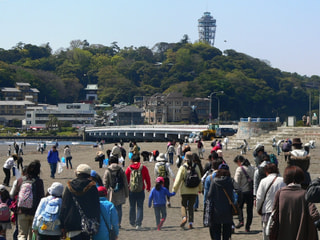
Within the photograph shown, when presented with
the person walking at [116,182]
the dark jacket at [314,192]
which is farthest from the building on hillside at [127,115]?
the dark jacket at [314,192]

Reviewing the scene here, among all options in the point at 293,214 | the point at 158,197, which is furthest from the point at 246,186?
the point at 293,214

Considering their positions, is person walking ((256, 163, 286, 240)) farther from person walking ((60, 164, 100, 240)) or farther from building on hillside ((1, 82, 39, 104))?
building on hillside ((1, 82, 39, 104))

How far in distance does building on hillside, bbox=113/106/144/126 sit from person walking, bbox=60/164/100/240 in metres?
103

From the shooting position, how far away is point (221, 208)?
28.5 ft

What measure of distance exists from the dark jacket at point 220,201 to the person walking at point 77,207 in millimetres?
1973

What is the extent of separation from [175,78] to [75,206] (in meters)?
128

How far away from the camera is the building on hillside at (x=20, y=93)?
408ft

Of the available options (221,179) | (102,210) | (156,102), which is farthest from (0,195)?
(156,102)

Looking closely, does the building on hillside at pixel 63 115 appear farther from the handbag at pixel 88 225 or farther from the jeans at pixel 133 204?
the handbag at pixel 88 225

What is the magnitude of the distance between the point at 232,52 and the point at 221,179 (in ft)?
488

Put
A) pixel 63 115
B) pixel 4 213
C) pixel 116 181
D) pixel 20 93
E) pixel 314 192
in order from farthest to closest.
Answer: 1. pixel 20 93
2. pixel 63 115
3. pixel 116 181
4. pixel 4 213
5. pixel 314 192

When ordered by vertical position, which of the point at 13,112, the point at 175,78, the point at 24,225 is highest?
the point at 175,78

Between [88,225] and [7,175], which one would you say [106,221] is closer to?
[88,225]

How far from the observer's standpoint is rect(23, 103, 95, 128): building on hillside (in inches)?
4323
